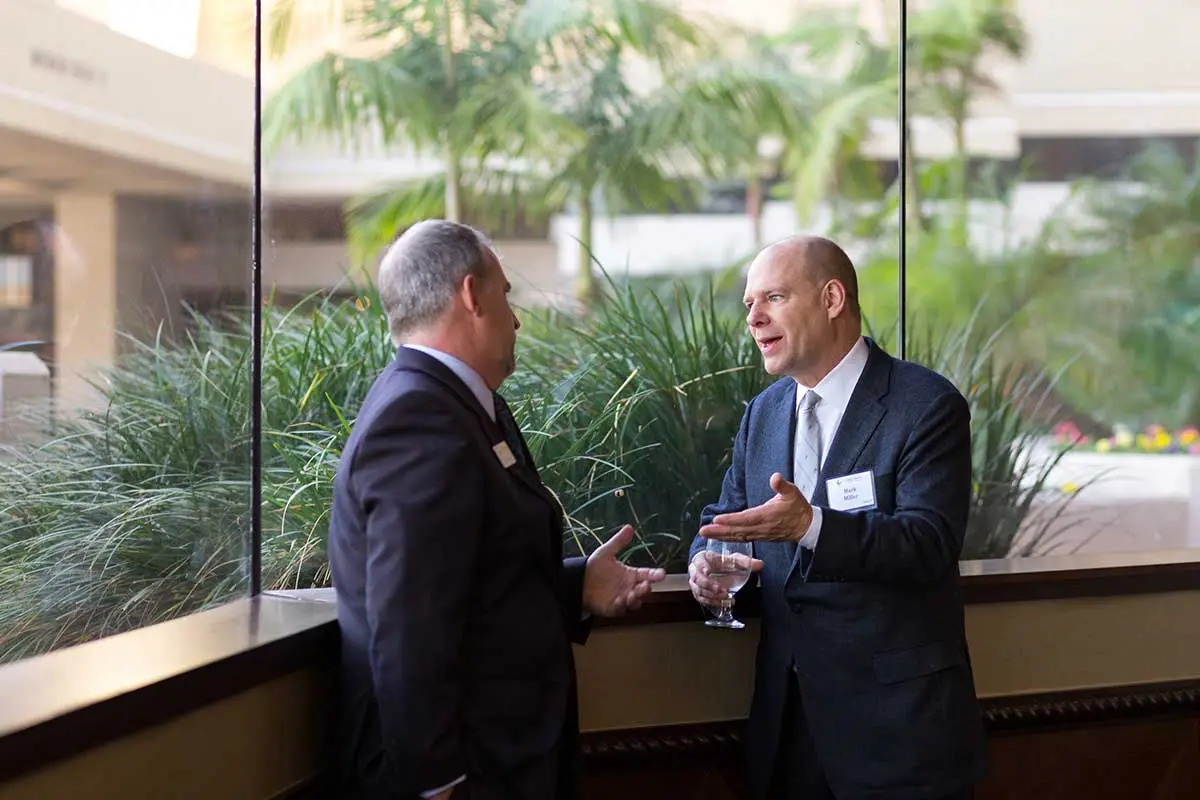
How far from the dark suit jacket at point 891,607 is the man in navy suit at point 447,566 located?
0.45 m

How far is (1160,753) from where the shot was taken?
2.67 m

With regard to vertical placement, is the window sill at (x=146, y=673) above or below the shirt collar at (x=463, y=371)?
below

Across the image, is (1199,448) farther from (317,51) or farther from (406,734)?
(406,734)

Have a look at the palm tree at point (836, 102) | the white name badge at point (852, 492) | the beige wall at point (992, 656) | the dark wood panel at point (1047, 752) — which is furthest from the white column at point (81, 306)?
the palm tree at point (836, 102)

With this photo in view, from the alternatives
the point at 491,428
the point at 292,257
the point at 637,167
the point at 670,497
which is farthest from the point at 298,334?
the point at 637,167

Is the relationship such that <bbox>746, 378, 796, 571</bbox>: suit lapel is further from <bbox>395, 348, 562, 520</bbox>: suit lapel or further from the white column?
the white column

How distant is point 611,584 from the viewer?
1.91 m

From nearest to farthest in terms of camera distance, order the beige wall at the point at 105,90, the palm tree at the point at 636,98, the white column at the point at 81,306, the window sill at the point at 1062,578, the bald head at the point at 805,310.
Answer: the bald head at the point at 805,310, the white column at the point at 81,306, the window sill at the point at 1062,578, the beige wall at the point at 105,90, the palm tree at the point at 636,98

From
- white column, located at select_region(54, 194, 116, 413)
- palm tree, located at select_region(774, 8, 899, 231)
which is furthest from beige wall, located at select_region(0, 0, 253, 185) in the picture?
palm tree, located at select_region(774, 8, 899, 231)

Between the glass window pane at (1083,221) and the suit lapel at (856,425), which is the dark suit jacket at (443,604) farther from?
the glass window pane at (1083,221)

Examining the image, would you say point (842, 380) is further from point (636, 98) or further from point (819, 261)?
point (636, 98)

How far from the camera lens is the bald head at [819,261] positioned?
204cm

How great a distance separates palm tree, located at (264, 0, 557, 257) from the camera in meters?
4.61

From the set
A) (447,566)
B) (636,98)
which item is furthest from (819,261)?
(636,98)
